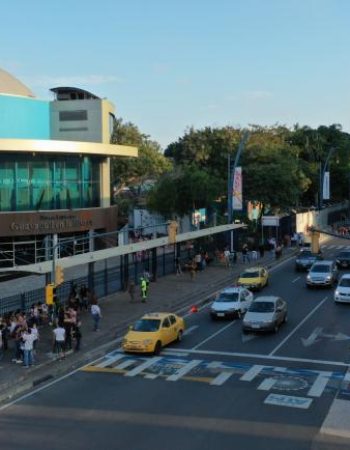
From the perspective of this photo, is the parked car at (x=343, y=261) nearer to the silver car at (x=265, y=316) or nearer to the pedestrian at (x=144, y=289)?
the pedestrian at (x=144, y=289)

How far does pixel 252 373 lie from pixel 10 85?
138ft

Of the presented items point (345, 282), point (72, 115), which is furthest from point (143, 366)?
point (72, 115)

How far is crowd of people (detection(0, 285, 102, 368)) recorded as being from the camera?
21.5 m

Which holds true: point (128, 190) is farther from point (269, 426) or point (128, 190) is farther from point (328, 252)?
point (269, 426)

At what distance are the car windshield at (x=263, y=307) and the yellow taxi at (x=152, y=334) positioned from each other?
145 inches

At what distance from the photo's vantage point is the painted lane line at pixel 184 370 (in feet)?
64.3

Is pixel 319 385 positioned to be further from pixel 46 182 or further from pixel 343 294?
pixel 46 182

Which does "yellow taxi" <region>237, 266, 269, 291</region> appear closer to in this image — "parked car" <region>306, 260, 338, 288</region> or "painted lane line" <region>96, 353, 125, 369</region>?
"parked car" <region>306, 260, 338, 288</region>

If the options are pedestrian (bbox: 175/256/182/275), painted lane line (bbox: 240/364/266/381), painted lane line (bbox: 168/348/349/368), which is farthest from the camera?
pedestrian (bbox: 175/256/182/275)

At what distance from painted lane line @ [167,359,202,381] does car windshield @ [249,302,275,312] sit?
5.70 metres

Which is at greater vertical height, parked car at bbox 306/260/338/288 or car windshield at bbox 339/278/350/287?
car windshield at bbox 339/278/350/287

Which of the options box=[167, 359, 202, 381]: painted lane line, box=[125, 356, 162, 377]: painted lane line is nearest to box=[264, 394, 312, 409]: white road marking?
box=[167, 359, 202, 381]: painted lane line

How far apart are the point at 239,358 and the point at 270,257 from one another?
37.9 metres

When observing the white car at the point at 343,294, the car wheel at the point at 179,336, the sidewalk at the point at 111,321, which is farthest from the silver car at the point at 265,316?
the white car at the point at 343,294
